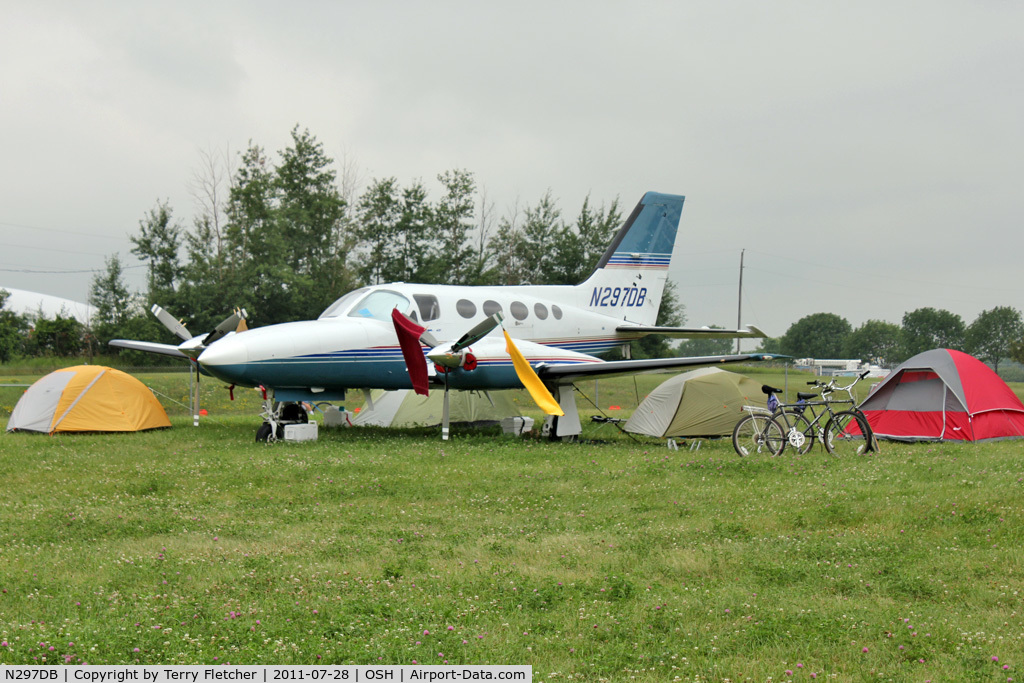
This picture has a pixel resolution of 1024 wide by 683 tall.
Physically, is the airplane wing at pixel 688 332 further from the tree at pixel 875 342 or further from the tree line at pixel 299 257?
the tree at pixel 875 342

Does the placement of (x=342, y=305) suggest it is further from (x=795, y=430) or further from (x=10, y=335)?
(x=10, y=335)

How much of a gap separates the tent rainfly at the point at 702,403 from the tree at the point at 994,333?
77428 millimetres

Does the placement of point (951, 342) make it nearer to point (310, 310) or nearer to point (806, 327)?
point (806, 327)

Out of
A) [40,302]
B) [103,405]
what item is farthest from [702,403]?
[40,302]

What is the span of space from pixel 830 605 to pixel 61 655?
5.10m

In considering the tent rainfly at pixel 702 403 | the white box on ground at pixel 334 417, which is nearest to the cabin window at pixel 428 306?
the white box on ground at pixel 334 417

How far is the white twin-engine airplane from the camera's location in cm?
1391

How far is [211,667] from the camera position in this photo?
4.13 metres

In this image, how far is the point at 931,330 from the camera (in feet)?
294

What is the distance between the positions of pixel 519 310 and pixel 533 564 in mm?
11355

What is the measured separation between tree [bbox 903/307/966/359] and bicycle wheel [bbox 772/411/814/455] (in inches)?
3364

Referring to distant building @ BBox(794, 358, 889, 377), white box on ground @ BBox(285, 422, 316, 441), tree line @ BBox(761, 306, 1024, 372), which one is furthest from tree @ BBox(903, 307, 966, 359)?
white box on ground @ BBox(285, 422, 316, 441)

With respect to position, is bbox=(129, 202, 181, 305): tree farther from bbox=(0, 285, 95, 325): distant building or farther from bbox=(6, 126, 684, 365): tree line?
bbox=(0, 285, 95, 325): distant building

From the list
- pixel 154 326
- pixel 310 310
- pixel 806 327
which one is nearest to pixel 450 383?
pixel 310 310
